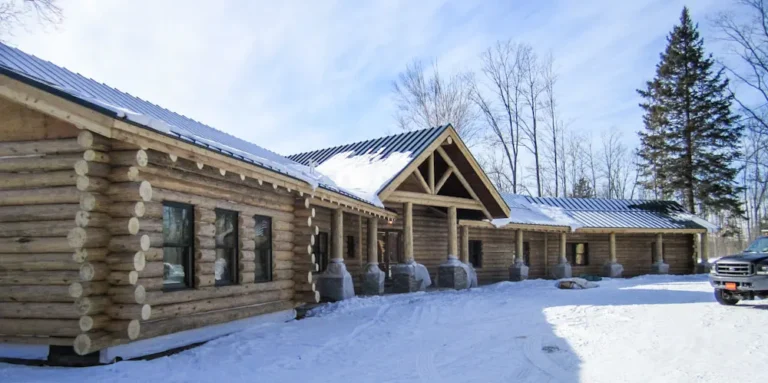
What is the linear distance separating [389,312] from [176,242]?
6.19 metres

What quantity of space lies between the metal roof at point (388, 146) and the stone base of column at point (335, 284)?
443 cm

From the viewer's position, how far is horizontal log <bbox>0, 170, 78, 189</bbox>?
7340 mm

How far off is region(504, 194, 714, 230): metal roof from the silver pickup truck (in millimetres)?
11283

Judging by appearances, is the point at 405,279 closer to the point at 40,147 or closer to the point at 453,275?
the point at 453,275

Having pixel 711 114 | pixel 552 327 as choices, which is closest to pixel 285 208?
pixel 552 327

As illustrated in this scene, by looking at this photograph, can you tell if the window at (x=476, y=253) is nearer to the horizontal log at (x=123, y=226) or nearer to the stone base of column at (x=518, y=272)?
the stone base of column at (x=518, y=272)

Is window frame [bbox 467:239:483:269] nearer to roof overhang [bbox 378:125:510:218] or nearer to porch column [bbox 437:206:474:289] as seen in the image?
roof overhang [bbox 378:125:510:218]

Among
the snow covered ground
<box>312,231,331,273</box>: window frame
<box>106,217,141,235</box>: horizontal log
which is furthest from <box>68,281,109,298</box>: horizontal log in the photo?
<box>312,231,331,273</box>: window frame

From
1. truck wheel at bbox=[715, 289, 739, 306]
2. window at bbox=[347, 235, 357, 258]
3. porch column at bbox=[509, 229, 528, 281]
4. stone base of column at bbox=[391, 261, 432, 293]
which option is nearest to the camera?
truck wheel at bbox=[715, 289, 739, 306]

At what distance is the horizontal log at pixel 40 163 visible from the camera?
7344 millimetres

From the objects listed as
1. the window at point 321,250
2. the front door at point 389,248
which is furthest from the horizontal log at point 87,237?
the front door at point 389,248

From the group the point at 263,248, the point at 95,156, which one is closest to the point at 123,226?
the point at 95,156

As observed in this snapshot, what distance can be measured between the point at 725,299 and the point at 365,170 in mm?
10716

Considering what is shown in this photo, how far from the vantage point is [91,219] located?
7332 mm
